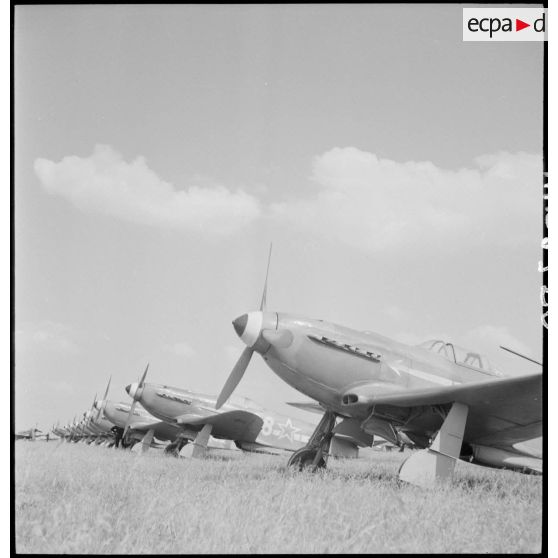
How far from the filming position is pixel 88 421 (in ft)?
107

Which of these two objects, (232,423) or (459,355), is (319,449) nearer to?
(459,355)

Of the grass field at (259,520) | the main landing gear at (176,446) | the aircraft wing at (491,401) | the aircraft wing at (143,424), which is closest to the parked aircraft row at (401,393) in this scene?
the aircraft wing at (491,401)

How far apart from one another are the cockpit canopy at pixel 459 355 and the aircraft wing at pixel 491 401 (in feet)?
3.41

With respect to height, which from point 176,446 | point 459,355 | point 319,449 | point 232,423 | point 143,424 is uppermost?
point 459,355

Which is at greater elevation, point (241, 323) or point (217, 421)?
point (241, 323)

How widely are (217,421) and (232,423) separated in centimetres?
44

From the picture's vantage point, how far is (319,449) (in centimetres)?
758

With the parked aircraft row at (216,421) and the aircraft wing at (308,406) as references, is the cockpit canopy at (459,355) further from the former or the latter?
the parked aircraft row at (216,421)

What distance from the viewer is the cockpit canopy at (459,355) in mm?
7395

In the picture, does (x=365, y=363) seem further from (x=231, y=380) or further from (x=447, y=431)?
(x=231, y=380)

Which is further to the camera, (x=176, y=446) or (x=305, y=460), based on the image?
(x=176, y=446)

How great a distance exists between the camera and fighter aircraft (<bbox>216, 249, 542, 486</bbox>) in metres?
5.98

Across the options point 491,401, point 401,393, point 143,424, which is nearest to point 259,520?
point 401,393

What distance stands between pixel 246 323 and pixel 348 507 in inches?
111
